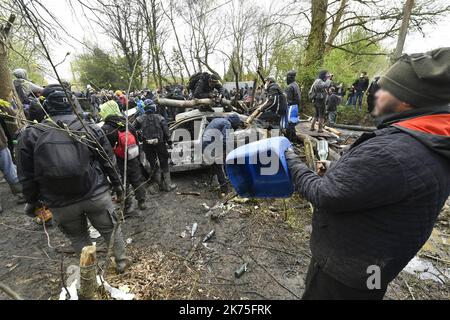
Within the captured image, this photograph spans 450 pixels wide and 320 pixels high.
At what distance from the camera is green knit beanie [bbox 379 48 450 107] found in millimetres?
1034

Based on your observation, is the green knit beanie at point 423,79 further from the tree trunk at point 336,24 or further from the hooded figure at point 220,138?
the tree trunk at point 336,24

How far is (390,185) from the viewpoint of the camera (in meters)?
1.04

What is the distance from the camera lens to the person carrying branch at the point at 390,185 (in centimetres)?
103


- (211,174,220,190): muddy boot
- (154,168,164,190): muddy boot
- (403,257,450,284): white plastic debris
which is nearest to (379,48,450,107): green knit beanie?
(403,257,450,284): white plastic debris

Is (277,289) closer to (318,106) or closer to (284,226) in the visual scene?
(284,226)

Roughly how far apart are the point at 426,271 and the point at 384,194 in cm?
307

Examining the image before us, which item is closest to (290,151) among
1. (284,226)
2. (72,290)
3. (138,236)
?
(72,290)

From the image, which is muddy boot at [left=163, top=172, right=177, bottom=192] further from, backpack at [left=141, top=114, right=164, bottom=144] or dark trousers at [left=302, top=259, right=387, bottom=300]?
dark trousers at [left=302, top=259, right=387, bottom=300]

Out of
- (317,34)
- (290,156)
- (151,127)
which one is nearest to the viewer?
(290,156)

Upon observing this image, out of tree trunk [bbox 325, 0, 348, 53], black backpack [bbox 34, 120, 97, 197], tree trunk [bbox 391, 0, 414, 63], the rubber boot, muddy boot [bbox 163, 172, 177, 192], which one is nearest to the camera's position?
black backpack [bbox 34, 120, 97, 197]

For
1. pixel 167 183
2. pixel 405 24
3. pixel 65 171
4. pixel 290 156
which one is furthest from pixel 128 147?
pixel 405 24

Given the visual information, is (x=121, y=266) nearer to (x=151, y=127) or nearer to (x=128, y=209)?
(x=128, y=209)

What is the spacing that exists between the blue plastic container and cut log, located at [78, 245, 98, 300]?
4.40 feet

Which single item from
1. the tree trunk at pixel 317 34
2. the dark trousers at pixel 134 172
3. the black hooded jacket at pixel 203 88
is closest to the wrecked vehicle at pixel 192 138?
the black hooded jacket at pixel 203 88
